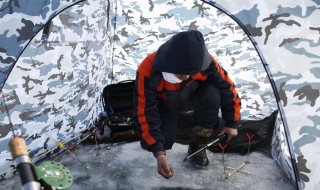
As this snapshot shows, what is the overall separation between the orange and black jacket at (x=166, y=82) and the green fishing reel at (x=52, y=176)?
2.92 feet

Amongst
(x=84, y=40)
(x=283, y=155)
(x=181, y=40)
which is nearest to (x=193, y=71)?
(x=181, y=40)

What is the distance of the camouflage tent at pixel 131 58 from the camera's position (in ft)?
4.86

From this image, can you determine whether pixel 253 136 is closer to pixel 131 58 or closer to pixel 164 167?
pixel 164 167

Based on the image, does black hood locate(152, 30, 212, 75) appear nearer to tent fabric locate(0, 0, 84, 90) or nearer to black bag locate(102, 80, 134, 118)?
tent fabric locate(0, 0, 84, 90)

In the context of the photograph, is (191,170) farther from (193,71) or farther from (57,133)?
(57,133)

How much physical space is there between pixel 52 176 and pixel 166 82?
1.21 m

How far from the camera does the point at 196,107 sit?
77.2 inches

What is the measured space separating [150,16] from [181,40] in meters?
1.22

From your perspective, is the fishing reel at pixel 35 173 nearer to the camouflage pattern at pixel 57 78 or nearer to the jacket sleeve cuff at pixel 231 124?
the camouflage pattern at pixel 57 78

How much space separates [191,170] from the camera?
1955 millimetres

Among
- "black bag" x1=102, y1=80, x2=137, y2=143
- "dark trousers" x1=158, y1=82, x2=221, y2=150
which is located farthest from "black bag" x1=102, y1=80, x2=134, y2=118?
"dark trousers" x1=158, y1=82, x2=221, y2=150

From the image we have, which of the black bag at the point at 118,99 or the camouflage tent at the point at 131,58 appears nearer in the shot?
the camouflage tent at the point at 131,58

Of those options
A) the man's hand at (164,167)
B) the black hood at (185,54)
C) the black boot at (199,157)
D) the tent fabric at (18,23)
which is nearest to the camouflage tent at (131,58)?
the tent fabric at (18,23)

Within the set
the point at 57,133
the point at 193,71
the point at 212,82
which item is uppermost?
the point at 193,71
